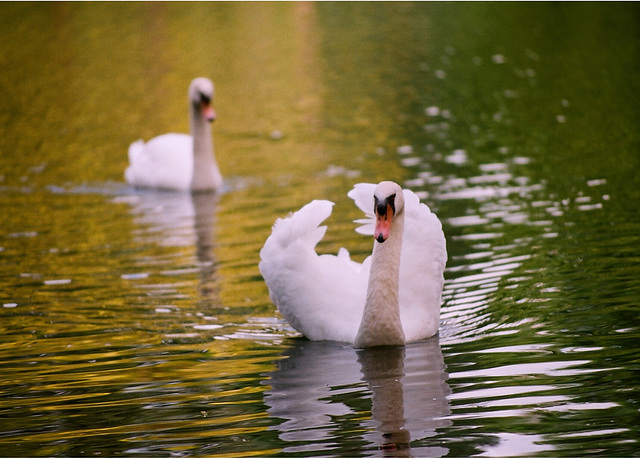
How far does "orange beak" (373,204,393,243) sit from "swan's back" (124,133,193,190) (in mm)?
9353

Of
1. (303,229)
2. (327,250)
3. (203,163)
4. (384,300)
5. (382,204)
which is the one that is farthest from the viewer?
(203,163)

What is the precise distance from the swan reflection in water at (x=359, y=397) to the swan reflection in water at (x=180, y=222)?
8.09 feet

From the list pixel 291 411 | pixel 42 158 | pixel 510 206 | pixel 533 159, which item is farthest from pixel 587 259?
pixel 42 158

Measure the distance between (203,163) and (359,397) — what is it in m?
10.1

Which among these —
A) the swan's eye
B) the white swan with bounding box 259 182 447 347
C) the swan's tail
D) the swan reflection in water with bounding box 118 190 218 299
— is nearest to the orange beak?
the swan's eye

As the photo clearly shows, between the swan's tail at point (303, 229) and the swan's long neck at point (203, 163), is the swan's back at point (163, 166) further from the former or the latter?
the swan's tail at point (303, 229)

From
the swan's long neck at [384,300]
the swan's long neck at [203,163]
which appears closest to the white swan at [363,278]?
the swan's long neck at [384,300]

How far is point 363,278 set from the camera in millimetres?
9484

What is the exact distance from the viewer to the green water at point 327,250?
7.19 m

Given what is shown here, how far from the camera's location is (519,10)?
38438 millimetres

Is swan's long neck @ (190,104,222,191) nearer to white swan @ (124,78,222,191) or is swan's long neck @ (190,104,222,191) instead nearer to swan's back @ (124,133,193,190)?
white swan @ (124,78,222,191)

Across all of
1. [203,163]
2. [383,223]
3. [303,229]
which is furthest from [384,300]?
[203,163]

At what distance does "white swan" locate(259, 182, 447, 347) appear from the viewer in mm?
8758

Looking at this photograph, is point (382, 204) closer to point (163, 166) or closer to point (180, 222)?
point (180, 222)
